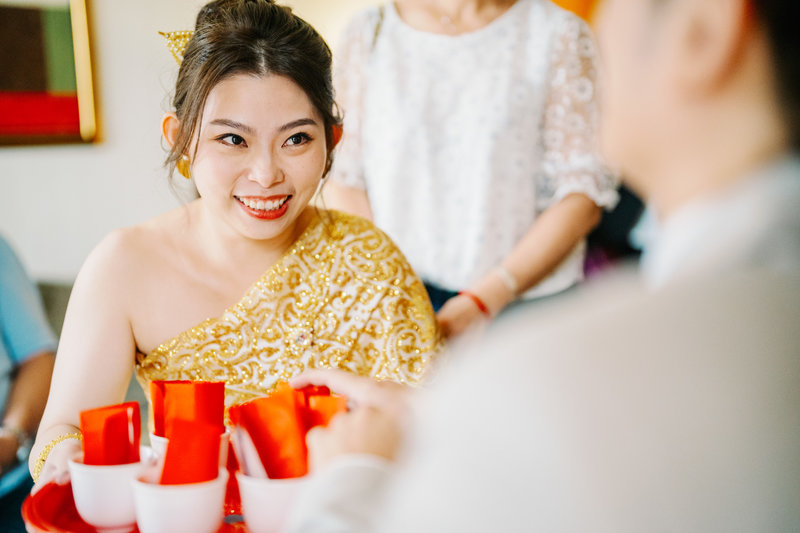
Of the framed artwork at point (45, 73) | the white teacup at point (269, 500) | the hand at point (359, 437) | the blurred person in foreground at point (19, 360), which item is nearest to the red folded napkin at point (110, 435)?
the white teacup at point (269, 500)

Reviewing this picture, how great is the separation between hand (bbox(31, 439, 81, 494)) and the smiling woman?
0.35 ft

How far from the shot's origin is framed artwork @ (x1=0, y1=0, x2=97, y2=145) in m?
2.21

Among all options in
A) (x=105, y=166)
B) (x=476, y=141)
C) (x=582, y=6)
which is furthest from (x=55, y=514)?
(x=582, y=6)

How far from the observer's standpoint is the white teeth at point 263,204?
122 centimetres

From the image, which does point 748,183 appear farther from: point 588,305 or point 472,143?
point 472,143

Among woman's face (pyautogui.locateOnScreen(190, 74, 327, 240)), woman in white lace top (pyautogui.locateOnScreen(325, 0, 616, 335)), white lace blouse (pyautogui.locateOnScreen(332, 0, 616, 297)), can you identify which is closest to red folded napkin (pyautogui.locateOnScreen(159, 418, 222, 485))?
woman's face (pyautogui.locateOnScreen(190, 74, 327, 240))

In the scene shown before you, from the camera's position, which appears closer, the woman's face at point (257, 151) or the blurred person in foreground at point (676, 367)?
the blurred person in foreground at point (676, 367)

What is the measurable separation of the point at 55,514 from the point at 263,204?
598mm

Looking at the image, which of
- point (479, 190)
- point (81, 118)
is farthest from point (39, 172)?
point (479, 190)

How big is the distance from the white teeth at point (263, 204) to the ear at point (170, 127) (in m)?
0.17

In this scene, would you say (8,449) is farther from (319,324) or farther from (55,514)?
(55,514)

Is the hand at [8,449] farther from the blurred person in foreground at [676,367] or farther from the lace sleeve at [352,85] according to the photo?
the blurred person in foreground at [676,367]

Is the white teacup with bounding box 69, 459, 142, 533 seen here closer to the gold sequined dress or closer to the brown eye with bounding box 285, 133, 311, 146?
the gold sequined dress

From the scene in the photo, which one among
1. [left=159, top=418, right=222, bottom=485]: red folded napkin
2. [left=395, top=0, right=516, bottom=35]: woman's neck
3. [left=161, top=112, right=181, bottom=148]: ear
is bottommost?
[left=159, top=418, right=222, bottom=485]: red folded napkin
